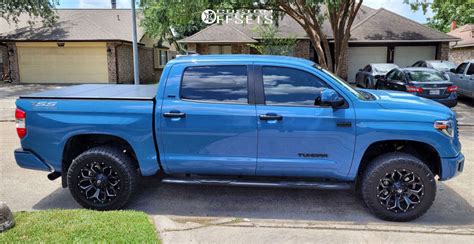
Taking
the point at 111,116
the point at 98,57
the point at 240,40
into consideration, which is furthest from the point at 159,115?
the point at 98,57

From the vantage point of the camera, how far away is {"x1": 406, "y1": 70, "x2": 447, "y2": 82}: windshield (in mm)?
11812

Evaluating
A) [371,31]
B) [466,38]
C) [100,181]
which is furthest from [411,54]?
[100,181]

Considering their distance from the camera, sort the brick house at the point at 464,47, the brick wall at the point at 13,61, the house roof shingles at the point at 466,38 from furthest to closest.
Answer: the brick house at the point at 464,47 < the house roof shingles at the point at 466,38 < the brick wall at the point at 13,61

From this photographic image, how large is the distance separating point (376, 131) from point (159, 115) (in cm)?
256

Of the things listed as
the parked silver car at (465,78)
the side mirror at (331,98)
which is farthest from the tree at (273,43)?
the side mirror at (331,98)

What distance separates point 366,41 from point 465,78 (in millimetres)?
7689

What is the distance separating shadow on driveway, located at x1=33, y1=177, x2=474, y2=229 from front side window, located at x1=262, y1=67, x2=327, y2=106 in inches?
54.7

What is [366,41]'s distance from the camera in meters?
21.4

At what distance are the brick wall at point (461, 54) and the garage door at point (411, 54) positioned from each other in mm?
7843

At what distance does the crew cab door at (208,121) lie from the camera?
14.8 ft

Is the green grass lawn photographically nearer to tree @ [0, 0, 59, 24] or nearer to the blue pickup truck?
the blue pickup truck

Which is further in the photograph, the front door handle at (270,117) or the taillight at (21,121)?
the taillight at (21,121)

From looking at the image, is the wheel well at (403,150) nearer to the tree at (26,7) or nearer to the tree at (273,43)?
the tree at (273,43)

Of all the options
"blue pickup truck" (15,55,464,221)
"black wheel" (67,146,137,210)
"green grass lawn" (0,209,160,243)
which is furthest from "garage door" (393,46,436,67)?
"green grass lawn" (0,209,160,243)
